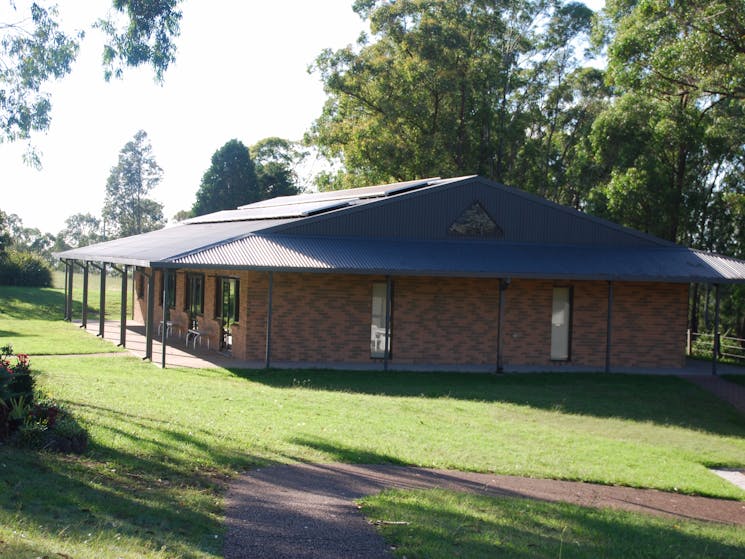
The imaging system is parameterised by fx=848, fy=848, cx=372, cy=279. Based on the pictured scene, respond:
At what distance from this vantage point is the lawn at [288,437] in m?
6.78

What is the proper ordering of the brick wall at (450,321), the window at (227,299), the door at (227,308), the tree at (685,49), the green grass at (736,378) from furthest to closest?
the door at (227,308)
the window at (227,299)
the green grass at (736,378)
the brick wall at (450,321)
the tree at (685,49)

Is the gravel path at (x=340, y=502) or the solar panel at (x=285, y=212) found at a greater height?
the solar panel at (x=285, y=212)

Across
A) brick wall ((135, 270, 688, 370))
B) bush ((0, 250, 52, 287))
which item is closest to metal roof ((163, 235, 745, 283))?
brick wall ((135, 270, 688, 370))

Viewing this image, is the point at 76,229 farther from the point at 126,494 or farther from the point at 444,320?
the point at 126,494

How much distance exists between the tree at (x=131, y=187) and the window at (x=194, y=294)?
2102 inches

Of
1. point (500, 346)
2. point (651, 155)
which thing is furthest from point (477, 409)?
point (651, 155)

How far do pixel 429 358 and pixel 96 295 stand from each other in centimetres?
2944

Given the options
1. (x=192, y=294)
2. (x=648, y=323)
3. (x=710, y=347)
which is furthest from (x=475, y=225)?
(x=710, y=347)

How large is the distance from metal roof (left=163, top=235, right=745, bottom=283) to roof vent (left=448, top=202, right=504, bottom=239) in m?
0.26

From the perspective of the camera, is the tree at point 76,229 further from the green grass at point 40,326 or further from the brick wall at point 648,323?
the brick wall at point 648,323

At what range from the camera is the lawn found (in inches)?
267

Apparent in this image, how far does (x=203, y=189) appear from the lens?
64.1 m

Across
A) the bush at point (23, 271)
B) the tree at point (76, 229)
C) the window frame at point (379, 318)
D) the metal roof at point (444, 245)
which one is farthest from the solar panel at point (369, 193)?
the tree at point (76, 229)

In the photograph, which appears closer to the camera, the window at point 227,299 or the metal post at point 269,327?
the metal post at point 269,327
